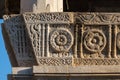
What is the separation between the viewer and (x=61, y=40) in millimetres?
10805

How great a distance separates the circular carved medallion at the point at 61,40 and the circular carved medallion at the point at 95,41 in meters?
0.28

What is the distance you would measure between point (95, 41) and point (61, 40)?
1.95 feet

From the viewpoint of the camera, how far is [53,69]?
34.7 feet

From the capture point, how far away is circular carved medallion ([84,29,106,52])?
1079 cm

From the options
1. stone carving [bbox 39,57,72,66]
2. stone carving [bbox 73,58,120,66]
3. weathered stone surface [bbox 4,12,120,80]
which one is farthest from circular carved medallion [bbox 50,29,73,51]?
stone carving [bbox 73,58,120,66]

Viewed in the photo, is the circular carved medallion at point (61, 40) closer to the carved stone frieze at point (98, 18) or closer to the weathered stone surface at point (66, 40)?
the weathered stone surface at point (66, 40)

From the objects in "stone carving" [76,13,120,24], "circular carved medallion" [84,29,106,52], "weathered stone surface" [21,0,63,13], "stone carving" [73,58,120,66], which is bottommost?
"stone carving" [73,58,120,66]

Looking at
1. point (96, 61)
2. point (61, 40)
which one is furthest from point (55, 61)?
point (96, 61)

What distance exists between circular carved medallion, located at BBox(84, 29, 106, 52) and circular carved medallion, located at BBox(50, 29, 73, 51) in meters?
0.28

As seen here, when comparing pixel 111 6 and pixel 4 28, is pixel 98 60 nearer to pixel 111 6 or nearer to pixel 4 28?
pixel 4 28

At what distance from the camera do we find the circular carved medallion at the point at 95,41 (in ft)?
35.4

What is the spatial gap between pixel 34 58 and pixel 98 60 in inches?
44.0

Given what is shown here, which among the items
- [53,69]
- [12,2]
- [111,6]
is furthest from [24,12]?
[111,6]

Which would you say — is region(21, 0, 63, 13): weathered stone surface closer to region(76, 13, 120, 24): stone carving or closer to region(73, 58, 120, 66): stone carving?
region(76, 13, 120, 24): stone carving
